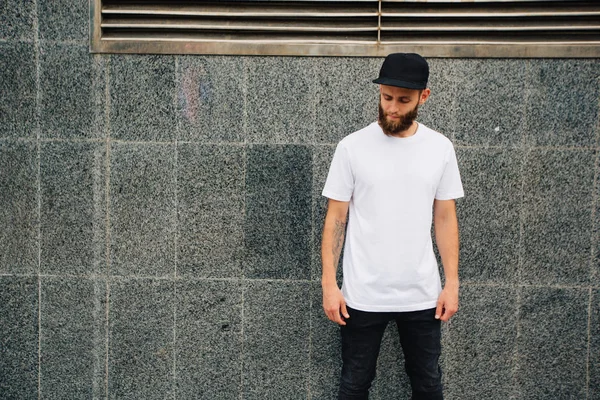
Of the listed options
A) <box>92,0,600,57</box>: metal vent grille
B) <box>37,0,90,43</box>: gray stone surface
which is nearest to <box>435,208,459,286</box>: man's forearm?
<box>92,0,600,57</box>: metal vent grille

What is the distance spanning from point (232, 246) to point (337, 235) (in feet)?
3.25

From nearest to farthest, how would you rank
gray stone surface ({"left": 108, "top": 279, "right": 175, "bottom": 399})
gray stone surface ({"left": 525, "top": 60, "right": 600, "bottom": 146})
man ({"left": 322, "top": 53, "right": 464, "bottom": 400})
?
man ({"left": 322, "top": 53, "right": 464, "bottom": 400})
gray stone surface ({"left": 525, "top": 60, "right": 600, "bottom": 146})
gray stone surface ({"left": 108, "top": 279, "right": 175, "bottom": 399})

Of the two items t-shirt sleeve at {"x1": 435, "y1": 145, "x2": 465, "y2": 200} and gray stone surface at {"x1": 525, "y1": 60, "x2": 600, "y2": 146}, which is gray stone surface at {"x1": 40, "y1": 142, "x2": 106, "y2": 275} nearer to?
t-shirt sleeve at {"x1": 435, "y1": 145, "x2": 465, "y2": 200}

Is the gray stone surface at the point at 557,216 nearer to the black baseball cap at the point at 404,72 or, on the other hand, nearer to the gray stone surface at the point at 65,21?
the black baseball cap at the point at 404,72

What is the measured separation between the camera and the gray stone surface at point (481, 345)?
3529 millimetres

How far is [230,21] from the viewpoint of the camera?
11.8 ft

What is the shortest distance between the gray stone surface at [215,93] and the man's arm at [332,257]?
1.02 m

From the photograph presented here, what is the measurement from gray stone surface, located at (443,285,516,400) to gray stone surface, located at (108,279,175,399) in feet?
5.99

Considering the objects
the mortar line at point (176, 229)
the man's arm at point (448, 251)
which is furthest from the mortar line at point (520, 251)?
the mortar line at point (176, 229)

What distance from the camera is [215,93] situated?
139 inches

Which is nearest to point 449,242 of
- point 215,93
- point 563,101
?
point 563,101

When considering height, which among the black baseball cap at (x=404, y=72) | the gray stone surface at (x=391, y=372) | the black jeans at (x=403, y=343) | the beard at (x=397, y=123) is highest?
the black baseball cap at (x=404, y=72)

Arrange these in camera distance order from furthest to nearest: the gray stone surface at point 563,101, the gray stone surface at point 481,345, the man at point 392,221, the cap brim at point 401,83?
1. the gray stone surface at point 481,345
2. the gray stone surface at point 563,101
3. the man at point 392,221
4. the cap brim at point 401,83

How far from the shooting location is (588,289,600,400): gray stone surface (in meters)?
3.50
